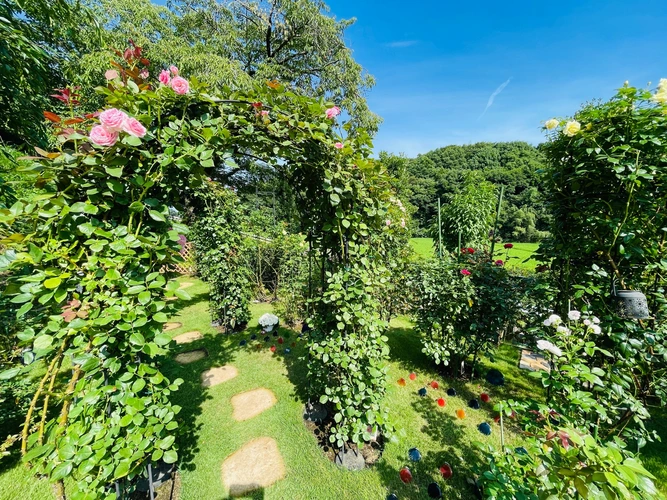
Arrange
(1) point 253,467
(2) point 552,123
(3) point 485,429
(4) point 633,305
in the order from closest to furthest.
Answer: (4) point 633,305 < (2) point 552,123 < (1) point 253,467 < (3) point 485,429

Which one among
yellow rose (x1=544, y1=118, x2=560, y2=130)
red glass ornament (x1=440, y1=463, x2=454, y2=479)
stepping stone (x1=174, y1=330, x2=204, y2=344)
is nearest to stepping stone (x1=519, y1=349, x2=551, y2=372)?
red glass ornament (x1=440, y1=463, x2=454, y2=479)

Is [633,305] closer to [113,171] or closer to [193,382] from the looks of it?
[113,171]

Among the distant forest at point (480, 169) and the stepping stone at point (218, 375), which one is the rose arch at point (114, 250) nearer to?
the stepping stone at point (218, 375)

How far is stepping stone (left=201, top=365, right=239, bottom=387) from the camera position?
3.10m

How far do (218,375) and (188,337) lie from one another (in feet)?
4.84

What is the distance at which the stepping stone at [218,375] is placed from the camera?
3.10 metres

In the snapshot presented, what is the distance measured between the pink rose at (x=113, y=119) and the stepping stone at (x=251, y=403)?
8.60 feet

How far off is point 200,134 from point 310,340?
5.31 feet

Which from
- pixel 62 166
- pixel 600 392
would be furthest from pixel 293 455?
pixel 62 166

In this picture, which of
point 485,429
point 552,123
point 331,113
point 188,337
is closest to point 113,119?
point 331,113

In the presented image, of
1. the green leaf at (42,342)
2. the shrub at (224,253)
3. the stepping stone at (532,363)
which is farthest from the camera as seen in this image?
the shrub at (224,253)

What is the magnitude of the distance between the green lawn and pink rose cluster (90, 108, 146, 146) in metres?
1.09

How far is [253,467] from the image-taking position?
199 centimetres

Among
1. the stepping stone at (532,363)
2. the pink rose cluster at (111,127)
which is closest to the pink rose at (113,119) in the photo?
the pink rose cluster at (111,127)
